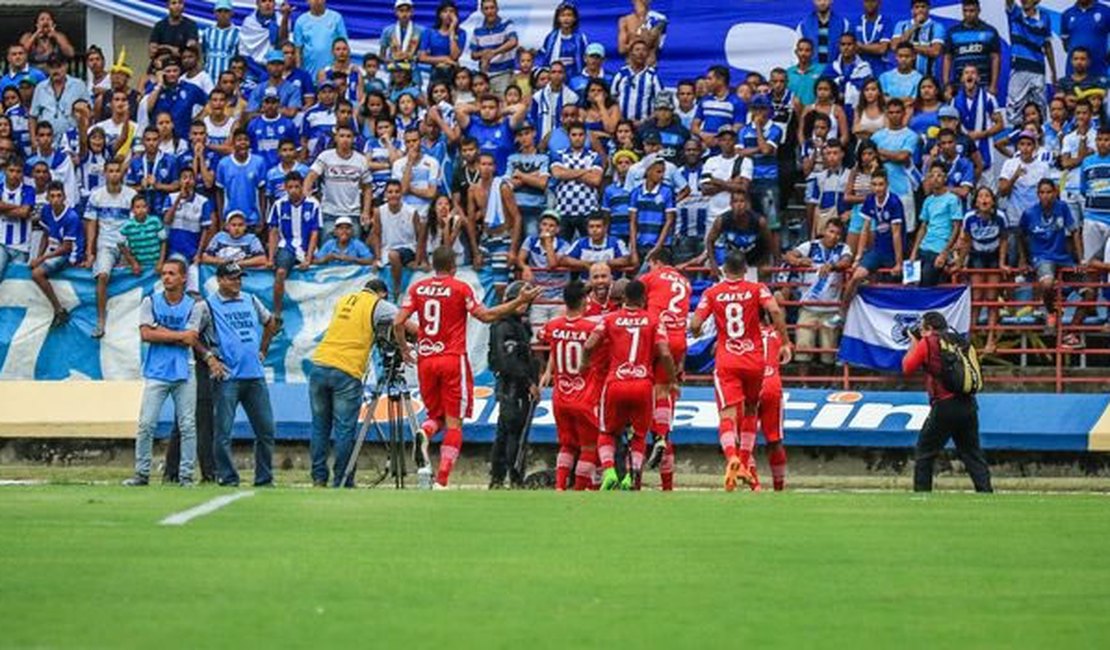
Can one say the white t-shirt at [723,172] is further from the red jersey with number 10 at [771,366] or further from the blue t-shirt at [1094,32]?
the red jersey with number 10 at [771,366]

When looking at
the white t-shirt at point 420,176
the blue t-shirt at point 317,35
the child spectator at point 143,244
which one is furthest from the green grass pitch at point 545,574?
the blue t-shirt at point 317,35

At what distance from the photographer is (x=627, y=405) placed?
22.5 metres

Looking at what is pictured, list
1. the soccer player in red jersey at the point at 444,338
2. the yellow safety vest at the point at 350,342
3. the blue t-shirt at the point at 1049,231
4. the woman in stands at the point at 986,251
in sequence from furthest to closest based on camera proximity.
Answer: the woman in stands at the point at 986,251 → the blue t-shirt at the point at 1049,231 → the yellow safety vest at the point at 350,342 → the soccer player in red jersey at the point at 444,338

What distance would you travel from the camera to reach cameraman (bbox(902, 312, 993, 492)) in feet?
76.5

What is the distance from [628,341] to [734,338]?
0.98 m

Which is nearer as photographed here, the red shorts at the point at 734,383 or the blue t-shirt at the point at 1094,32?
the red shorts at the point at 734,383

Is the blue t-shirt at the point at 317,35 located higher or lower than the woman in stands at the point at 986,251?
higher

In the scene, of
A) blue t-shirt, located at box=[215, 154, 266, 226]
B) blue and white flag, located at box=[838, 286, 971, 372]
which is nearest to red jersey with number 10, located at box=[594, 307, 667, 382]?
blue and white flag, located at box=[838, 286, 971, 372]

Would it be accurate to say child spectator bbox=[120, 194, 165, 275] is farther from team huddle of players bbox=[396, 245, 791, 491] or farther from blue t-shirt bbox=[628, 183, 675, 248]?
team huddle of players bbox=[396, 245, 791, 491]

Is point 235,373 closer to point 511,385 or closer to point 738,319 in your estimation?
point 511,385

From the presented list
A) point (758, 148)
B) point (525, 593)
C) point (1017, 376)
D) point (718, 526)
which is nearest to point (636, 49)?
point (758, 148)

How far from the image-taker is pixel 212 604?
11.7 m

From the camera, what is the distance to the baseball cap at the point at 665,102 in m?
29.1

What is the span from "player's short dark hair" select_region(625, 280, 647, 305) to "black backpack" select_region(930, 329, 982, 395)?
2976 mm
